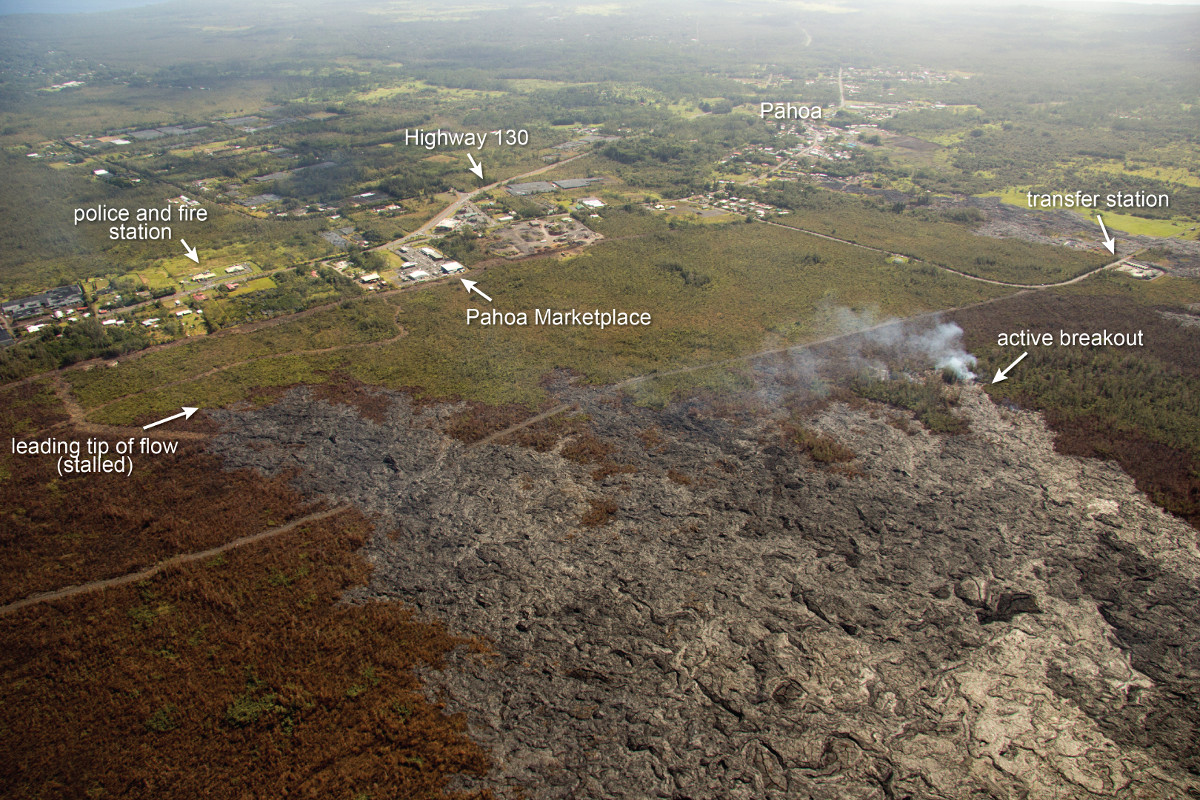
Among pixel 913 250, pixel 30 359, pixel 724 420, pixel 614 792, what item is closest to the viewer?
pixel 614 792

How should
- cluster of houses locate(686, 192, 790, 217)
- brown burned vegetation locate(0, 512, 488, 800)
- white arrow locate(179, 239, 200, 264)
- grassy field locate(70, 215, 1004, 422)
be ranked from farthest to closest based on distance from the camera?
cluster of houses locate(686, 192, 790, 217) → white arrow locate(179, 239, 200, 264) → grassy field locate(70, 215, 1004, 422) → brown burned vegetation locate(0, 512, 488, 800)

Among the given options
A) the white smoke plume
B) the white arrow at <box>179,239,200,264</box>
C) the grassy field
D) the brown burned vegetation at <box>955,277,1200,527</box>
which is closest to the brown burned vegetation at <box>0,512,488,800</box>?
the grassy field

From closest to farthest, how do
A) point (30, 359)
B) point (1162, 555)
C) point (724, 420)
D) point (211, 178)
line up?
point (1162, 555)
point (724, 420)
point (30, 359)
point (211, 178)

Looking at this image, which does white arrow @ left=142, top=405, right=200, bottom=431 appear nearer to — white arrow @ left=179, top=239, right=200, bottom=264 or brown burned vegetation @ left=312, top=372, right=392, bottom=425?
brown burned vegetation @ left=312, top=372, right=392, bottom=425

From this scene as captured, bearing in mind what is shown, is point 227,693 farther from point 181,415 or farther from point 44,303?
point 44,303

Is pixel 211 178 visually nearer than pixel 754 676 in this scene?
No

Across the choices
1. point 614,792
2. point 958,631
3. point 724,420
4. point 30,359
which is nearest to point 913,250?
point 724,420

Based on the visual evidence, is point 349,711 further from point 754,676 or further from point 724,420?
point 724,420
